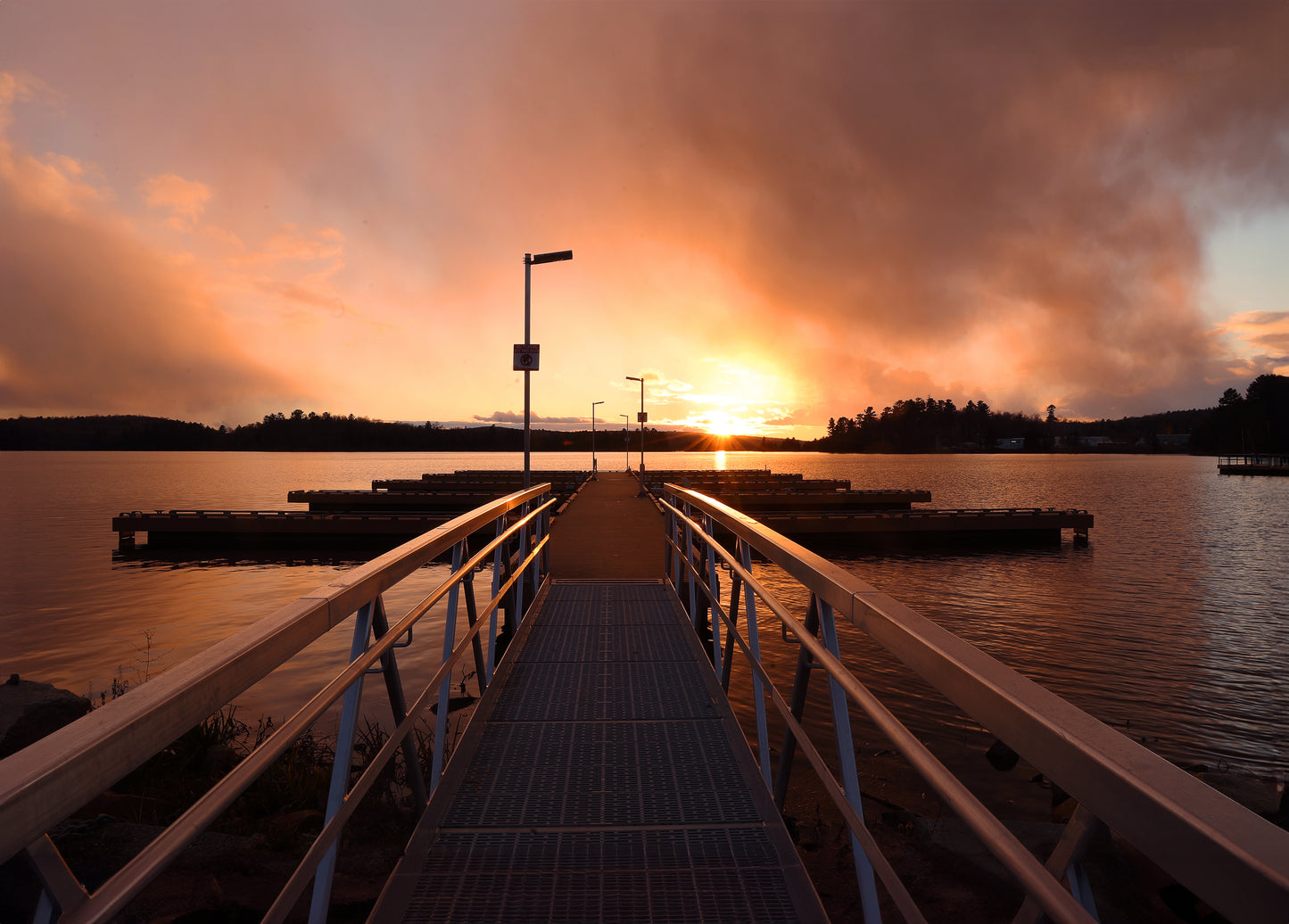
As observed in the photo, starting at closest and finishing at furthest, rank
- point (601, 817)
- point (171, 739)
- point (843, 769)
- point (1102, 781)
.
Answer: point (1102, 781)
point (171, 739)
point (843, 769)
point (601, 817)

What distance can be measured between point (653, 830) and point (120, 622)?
15388mm

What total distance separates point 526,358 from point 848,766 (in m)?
11.7

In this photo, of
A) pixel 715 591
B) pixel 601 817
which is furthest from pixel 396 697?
pixel 715 591

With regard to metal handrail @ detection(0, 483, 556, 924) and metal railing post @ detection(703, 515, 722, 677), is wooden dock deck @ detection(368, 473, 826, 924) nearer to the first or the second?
metal railing post @ detection(703, 515, 722, 677)

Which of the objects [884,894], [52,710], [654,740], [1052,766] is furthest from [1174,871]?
[52,710]

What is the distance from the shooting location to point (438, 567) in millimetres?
21516

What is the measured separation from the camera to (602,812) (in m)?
3.05

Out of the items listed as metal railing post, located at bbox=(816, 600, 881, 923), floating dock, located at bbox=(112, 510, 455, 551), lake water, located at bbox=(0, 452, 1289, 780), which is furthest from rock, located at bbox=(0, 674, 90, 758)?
floating dock, located at bbox=(112, 510, 455, 551)

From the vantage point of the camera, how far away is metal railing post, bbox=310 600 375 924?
2.05 m

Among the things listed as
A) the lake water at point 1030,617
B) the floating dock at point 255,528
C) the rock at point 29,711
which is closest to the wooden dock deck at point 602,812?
the rock at point 29,711

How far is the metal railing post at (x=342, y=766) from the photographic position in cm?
205

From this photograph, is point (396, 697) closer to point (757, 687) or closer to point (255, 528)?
point (757, 687)

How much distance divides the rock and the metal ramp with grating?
3.83m

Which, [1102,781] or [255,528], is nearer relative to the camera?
[1102,781]
